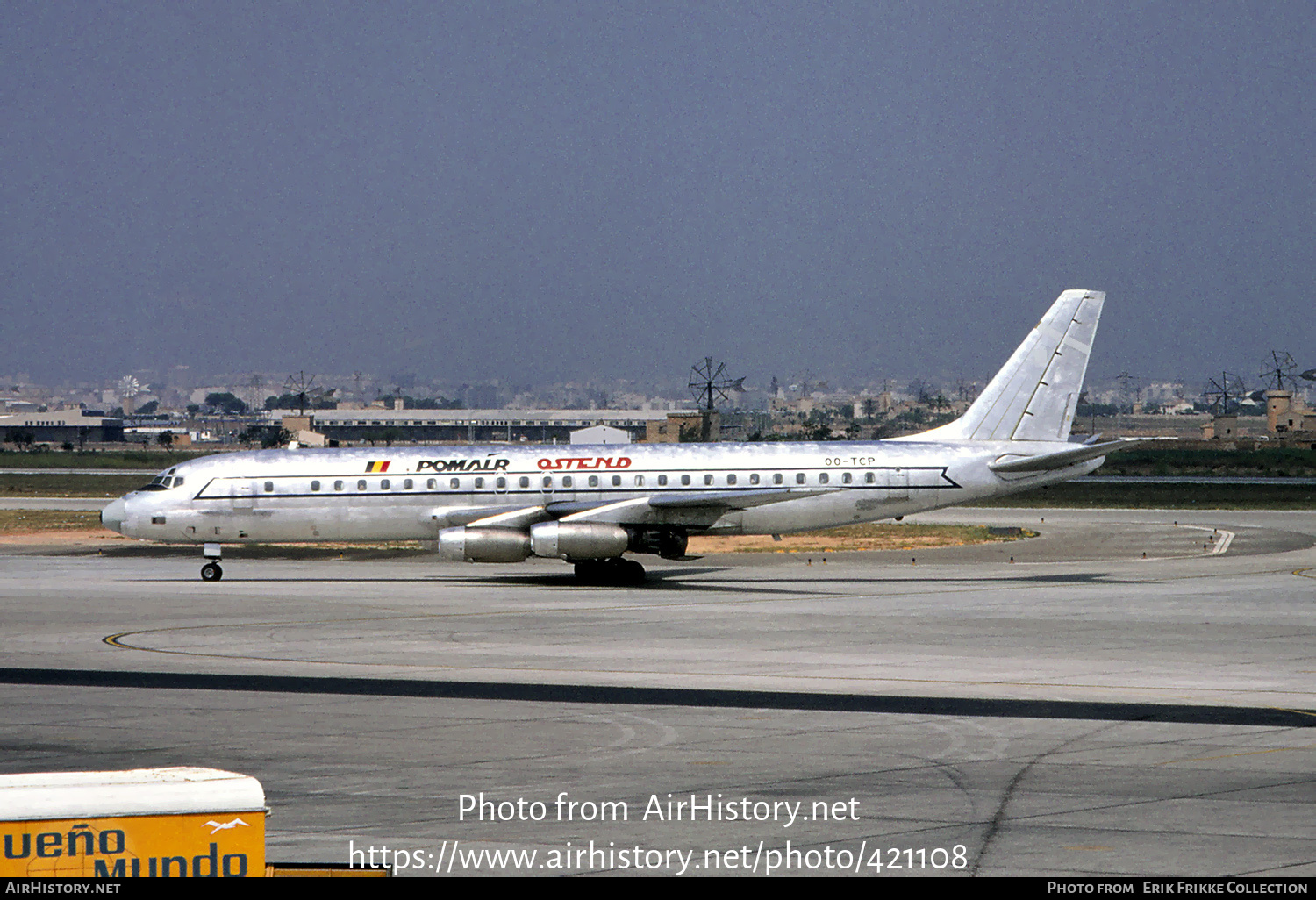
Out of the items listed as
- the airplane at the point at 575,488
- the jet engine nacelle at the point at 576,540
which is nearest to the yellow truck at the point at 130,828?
the jet engine nacelle at the point at 576,540

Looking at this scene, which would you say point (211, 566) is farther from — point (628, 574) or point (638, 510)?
point (638, 510)

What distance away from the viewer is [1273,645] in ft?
82.8

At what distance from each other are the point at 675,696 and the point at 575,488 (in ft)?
65.9

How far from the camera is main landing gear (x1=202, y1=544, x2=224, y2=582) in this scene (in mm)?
39312

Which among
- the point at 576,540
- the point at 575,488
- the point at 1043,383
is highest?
the point at 1043,383

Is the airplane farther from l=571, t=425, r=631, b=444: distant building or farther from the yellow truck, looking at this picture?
l=571, t=425, r=631, b=444: distant building

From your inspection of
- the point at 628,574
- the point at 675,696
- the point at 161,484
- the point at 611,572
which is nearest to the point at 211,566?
the point at 161,484

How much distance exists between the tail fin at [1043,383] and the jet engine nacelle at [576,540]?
10.7 meters

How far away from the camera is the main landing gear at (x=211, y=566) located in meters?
39.3

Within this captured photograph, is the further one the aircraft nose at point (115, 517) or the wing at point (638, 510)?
the aircraft nose at point (115, 517)

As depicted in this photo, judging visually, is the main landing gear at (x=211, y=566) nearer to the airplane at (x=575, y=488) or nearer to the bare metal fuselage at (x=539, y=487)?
the airplane at (x=575, y=488)

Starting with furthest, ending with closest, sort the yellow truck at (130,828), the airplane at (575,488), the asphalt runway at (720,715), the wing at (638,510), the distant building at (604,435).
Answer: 1. the distant building at (604,435)
2. the airplane at (575,488)
3. the wing at (638,510)
4. the asphalt runway at (720,715)
5. the yellow truck at (130,828)

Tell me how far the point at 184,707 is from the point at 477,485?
21.1 metres

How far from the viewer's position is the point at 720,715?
1825 centimetres
